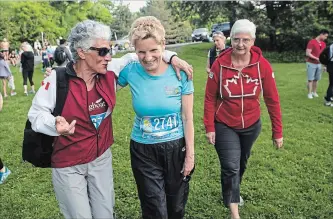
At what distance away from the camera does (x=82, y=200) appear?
2.65 meters

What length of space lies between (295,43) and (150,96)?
23035 millimetres

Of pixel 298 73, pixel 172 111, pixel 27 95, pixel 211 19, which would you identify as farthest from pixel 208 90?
pixel 211 19

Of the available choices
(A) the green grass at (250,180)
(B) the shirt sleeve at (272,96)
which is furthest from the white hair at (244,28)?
(A) the green grass at (250,180)

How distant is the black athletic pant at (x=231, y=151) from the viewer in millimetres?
3596

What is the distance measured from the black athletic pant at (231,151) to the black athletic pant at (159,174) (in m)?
Result: 0.71

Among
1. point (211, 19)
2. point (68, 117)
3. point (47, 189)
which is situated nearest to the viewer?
point (68, 117)

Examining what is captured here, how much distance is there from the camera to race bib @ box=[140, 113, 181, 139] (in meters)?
2.80

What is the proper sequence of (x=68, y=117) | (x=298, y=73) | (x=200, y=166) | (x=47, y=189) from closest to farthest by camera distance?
(x=68, y=117) < (x=47, y=189) < (x=200, y=166) < (x=298, y=73)

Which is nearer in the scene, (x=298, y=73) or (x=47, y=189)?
(x=47, y=189)

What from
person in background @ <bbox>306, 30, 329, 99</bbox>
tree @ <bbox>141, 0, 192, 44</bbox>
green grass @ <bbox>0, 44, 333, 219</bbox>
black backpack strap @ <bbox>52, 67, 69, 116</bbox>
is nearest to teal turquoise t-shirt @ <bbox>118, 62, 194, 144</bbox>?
black backpack strap @ <bbox>52, 67, 69, 116</bbox>

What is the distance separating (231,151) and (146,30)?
5.37ft

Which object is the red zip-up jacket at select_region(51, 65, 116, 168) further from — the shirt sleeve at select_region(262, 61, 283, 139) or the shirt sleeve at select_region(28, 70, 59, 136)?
the shirt sleeve at select_region(262, 61, 283, 139)

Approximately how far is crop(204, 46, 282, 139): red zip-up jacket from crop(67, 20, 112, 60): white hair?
1.36 m

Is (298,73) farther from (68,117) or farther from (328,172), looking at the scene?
(68,117)
